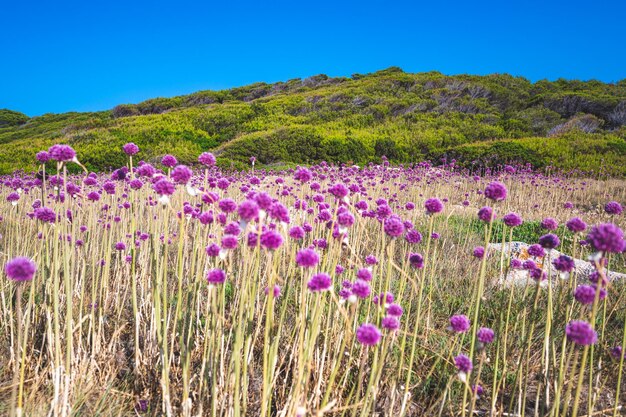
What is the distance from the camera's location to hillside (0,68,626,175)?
773 inches

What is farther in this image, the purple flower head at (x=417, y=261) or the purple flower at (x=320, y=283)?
the purple flower head at (x=417, y=261)

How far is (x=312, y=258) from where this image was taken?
64.1 inches

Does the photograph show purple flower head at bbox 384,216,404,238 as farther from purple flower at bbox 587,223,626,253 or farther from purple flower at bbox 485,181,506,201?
purple flower at bbox 587,223,626,253


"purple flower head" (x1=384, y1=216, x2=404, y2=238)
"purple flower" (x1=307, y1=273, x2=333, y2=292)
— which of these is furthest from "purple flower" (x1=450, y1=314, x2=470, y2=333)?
"purple flower" (x1=307, y1=273, x2=333, y2=292)

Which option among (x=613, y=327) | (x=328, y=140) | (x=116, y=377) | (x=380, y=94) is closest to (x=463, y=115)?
(x=380, y=94)

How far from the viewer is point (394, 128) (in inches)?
1121

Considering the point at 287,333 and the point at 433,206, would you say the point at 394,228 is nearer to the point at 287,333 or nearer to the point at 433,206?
the point at 433,206

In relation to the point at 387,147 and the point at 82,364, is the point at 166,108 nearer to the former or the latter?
the point at 387,147

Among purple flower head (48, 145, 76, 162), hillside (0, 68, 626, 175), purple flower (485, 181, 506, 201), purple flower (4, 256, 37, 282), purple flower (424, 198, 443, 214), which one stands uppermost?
hillside (0, 68, 626, 175)

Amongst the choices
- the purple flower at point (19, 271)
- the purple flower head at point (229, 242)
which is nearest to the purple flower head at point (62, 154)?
the purple flower at point (19, 271)

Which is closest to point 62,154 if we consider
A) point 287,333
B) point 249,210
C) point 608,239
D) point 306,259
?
point 249,210

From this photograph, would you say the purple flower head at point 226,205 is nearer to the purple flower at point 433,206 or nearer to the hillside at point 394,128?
the purple flower at point 433,206

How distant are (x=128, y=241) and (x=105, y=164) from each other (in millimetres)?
18012

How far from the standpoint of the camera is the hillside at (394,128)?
64.4 feet
